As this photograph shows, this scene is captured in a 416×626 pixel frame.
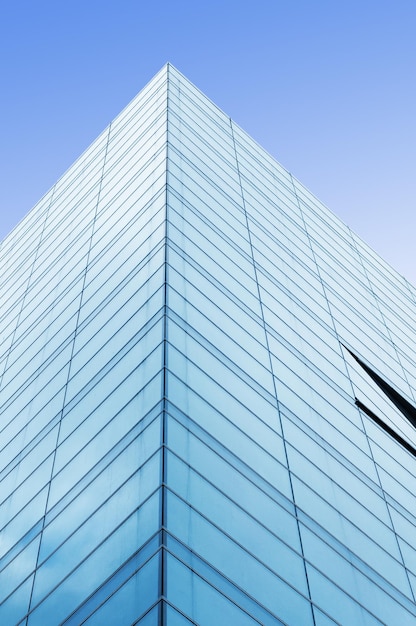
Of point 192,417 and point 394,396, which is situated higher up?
point 192,417

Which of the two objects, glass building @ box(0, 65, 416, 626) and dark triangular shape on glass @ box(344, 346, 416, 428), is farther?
dark triangular shape on glass @ box(344, 346, 416, 428)

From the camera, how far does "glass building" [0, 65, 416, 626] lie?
14531mm

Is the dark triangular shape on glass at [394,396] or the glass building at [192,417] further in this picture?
the dark triangular shape on glass at [394,396]

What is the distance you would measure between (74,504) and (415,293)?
41.4 meters

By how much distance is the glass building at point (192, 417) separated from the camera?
14531 mm

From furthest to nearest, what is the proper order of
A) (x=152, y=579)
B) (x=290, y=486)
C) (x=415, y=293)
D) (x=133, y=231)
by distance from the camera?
(x=415, y=293), (x=133, y=231), (x=290, y=486), (x=152, y=579)

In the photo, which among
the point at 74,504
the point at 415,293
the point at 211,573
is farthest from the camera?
the point at 415,293

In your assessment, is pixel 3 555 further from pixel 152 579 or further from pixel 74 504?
pixel 152 579

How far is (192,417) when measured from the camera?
16844 millimetres

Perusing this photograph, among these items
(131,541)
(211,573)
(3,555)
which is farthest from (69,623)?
(3,555)

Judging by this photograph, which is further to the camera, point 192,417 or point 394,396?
point 394,396

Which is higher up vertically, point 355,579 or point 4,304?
point 4,304

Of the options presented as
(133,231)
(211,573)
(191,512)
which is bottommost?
(211,573)

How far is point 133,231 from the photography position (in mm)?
25516
